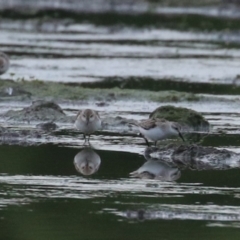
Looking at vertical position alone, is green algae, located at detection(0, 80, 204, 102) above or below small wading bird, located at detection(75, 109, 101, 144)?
above

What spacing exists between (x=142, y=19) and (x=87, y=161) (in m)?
35.4

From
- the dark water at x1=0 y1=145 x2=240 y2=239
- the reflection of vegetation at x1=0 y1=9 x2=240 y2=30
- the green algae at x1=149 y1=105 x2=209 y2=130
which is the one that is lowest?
the dark water at x1=0 y1=145 x2=240 y2=239

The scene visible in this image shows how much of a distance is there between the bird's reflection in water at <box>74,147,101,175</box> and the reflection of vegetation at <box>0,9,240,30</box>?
93.4ft

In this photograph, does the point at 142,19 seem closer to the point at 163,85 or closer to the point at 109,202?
the point at 163,85

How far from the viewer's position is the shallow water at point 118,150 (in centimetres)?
1238

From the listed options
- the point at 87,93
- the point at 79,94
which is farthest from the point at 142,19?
the point at 79,94

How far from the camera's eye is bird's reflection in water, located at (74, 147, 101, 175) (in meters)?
15.6

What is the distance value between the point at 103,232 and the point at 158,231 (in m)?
0.60

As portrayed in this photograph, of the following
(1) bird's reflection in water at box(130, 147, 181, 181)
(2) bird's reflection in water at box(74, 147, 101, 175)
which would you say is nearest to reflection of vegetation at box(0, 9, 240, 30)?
(2) bird's reflection in water at box(74, 147, 101, 175)

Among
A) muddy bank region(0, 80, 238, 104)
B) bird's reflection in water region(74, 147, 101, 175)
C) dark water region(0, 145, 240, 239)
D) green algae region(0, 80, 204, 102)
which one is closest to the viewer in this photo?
dark water region(0, 145, 240, 239)

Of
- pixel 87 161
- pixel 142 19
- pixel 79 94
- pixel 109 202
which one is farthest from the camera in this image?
pixel 142 19

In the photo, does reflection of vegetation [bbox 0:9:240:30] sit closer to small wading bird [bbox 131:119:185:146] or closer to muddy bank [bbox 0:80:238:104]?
muddy bank [bbox 0:80:238:104]

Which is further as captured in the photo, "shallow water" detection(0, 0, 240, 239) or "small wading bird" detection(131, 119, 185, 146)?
"small wading bird" detection(131, 119, 185, 146)

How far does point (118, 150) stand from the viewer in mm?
17312
